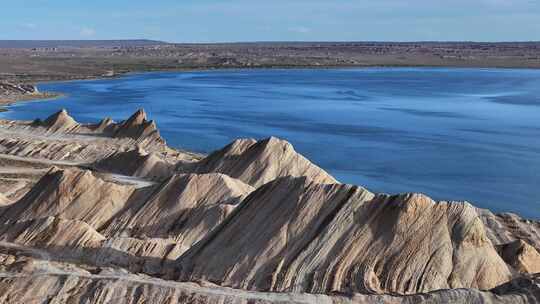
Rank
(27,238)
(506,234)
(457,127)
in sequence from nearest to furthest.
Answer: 1. (27,238)
2. (506,234)
3. (457,127)

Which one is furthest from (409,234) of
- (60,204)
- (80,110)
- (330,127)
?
(80,110)

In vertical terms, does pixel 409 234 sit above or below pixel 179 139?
above

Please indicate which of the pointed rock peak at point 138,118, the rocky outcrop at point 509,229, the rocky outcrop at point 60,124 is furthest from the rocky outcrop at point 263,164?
the rocky outcrop at point 60,124

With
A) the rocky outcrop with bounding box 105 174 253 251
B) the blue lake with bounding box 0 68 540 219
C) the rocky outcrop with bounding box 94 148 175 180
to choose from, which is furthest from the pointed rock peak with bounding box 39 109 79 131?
the rocky outcrop with bounding box 105 174 253 251

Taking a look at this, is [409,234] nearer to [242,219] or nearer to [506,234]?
[242,219]

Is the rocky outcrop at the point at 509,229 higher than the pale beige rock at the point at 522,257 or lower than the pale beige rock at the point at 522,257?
lower

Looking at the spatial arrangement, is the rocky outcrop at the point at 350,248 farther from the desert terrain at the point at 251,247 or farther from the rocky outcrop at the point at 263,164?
the rocky outcrop at the point at 263,164

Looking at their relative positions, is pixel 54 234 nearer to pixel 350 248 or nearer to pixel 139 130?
pixel 350 248

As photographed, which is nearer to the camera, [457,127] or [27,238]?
[27,238]

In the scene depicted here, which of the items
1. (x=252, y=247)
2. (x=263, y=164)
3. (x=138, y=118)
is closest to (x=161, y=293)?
(x=252, y=247)
